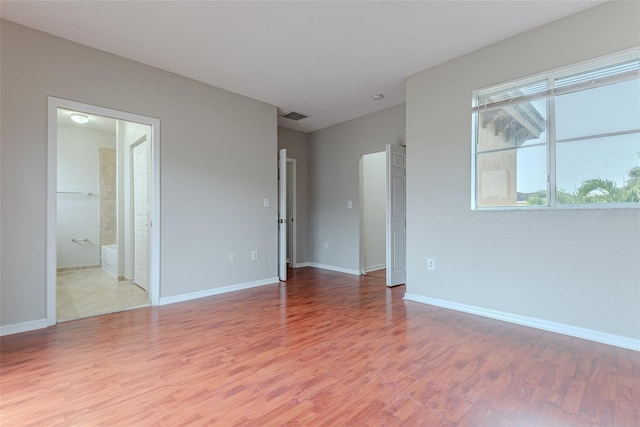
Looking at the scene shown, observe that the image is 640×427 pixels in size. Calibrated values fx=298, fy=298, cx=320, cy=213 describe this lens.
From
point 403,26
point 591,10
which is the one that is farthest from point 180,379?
point 591,10

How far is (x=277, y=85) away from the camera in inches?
155

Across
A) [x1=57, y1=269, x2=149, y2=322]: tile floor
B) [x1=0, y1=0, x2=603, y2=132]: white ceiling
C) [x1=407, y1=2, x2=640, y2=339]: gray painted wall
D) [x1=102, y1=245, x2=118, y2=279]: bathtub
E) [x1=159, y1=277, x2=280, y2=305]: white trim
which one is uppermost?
[x1=0, y1=0, x2=603, y2=132]: white ceiling

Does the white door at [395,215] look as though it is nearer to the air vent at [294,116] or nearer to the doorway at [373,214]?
the doorway at [373,214]

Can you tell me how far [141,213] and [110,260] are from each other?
2.11 metres

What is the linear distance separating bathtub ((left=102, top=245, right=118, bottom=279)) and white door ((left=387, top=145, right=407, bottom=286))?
4560 mm

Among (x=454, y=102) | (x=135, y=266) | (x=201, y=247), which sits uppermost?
(x=454, y=102)

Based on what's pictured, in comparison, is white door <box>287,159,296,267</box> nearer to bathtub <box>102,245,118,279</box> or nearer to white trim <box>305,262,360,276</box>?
white trim <box>305,262,360,276</box>

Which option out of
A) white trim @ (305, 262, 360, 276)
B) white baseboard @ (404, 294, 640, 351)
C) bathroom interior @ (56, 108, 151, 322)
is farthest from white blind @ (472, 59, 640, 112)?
bathroom interior @ (56, 108, 151, 322)

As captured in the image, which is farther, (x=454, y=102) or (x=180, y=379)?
(x=454, y=102)

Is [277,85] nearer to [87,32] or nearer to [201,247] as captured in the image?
[87,32]

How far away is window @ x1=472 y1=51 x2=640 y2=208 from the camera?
2377mm

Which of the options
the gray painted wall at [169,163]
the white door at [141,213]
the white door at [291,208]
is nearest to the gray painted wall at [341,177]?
the white door at [291,208]

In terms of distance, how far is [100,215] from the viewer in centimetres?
626

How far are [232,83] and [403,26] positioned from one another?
225cm
